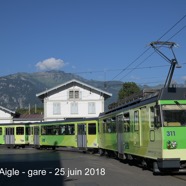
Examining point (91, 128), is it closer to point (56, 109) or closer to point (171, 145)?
point (171, 145)

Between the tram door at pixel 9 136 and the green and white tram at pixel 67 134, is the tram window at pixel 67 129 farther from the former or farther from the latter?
the tram door at pixel 9 136

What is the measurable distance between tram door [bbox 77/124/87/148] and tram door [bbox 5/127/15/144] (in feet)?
43.3

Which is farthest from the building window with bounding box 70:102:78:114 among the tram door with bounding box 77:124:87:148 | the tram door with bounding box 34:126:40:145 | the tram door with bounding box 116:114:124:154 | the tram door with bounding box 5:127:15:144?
the tram door with bounding box 116:114:124:154

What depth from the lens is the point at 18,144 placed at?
44500 millimetres

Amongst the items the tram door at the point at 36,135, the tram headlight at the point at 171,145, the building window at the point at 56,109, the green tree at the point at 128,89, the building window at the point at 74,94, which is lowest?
the tram headlight at the point at 171,145

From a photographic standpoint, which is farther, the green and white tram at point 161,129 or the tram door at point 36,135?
the tram door at point 36,135

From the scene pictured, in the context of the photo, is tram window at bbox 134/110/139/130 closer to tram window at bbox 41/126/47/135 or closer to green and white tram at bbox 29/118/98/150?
green and white tram at bbox 29/118/98/150

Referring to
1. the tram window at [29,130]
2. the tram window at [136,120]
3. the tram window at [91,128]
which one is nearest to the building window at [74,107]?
the tram window at [29,130]

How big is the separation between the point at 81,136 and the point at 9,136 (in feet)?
46.4

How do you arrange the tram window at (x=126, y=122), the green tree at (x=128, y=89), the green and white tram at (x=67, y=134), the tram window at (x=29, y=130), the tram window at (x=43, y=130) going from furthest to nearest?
1. the green tree at (x=128, y=89)
2. the tram window at (x=29, y=130)
3. the tram window at (x=43, y=130)
4. the green and white tram at (x=67, y=134)
5. the tram window at (x=126, y=122)

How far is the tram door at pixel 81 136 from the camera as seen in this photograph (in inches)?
1280

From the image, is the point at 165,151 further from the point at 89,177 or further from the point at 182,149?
the point at 89,177

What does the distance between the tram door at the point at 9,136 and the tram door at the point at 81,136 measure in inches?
519

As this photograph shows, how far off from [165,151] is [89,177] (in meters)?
2.70
